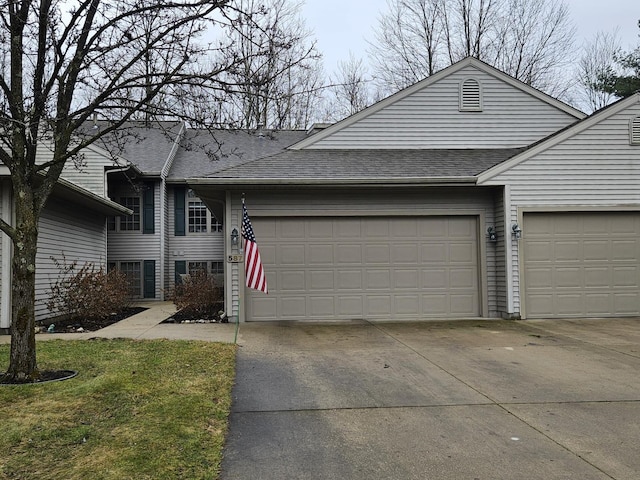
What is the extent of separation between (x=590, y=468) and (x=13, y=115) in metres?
6.47

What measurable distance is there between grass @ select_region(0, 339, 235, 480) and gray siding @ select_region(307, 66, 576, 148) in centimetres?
762

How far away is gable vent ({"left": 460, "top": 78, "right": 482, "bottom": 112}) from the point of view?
13000mm

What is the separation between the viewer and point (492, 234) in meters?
11.2

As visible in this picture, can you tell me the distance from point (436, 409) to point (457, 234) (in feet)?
22.9

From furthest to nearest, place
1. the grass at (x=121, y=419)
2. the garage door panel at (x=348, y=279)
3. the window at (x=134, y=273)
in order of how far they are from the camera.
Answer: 1. the window at (x=134, y=273)
2. the garage door panel at (x=348, y=279)
3. the grass at (x=121, y=419)

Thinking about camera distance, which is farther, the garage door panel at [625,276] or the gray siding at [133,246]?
the gray siding at [133,246]

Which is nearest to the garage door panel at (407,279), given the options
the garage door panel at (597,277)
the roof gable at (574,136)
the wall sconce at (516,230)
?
the wall sconce at (516,230)

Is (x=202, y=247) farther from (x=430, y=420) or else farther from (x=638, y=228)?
(x=430, y=420)

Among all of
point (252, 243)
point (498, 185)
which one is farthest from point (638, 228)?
point (252, 243)

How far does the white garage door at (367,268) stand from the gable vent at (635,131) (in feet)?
12.3

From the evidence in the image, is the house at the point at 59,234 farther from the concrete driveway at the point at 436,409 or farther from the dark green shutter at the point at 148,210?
the concrete driveway at the point at 436,409

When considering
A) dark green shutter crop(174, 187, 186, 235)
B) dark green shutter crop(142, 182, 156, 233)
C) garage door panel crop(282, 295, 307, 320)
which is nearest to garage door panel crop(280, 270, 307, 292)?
garage door panel crop(282, 295, 307, 320)

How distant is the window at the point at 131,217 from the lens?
18.4 meters

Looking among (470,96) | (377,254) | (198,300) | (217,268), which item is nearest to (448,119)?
(470,96)
